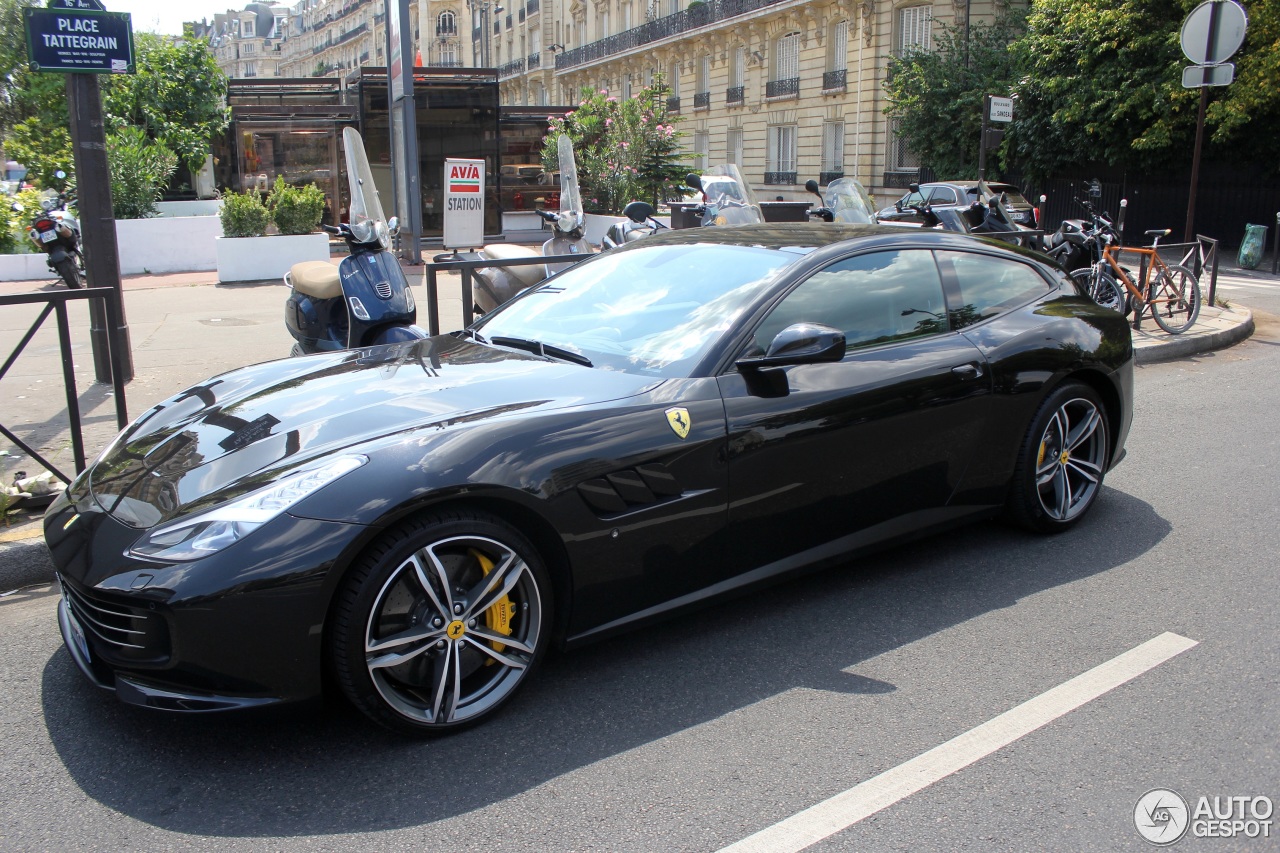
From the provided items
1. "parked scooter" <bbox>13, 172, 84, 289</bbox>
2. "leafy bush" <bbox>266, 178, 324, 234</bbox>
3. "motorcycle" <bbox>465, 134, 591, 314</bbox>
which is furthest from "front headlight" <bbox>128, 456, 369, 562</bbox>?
"leafy bush" <bbox>266, 178, 324, 234</bbox>

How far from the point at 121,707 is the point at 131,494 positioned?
2.17 ft

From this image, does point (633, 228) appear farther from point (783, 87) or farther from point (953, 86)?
point (783, 87)

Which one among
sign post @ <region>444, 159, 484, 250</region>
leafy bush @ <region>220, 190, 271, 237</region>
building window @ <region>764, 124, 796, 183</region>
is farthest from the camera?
building window @ <region>764, 124, 796, 183</region>

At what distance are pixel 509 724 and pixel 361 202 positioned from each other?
4546mm

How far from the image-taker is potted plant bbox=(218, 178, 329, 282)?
15.4 metres

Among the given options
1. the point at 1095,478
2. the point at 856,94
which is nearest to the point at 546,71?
the point at 856,94

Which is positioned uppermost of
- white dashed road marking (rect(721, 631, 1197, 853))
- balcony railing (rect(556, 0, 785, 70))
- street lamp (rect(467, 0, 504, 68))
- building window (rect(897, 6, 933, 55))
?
street lamp (rect(467, 0, 504, 68))

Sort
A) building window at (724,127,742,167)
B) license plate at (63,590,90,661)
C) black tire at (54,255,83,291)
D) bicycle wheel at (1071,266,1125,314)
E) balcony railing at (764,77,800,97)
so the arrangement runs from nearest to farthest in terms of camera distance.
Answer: license plate at (63,590,90,661) < bicycle wheel at (1071,266,1125,314) < black tire at (54,255,83,291) < balcony railing at (764,77,800,97) < building window at (724,127,742,167)

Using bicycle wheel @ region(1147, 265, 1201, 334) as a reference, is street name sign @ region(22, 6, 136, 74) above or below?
above

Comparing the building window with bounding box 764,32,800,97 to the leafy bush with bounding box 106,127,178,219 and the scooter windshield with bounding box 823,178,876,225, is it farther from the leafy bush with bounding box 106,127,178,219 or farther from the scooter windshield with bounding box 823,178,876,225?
the scooter windshield with bounding box 823,178,876,225

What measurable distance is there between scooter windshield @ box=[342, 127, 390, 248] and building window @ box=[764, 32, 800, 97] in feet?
120

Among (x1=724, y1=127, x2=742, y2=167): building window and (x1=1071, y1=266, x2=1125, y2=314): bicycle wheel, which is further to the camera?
(x1=724, y1=127, x2=742, y2=167): building window

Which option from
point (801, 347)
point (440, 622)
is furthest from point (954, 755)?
point (440, 622)

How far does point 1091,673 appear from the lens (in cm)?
337
